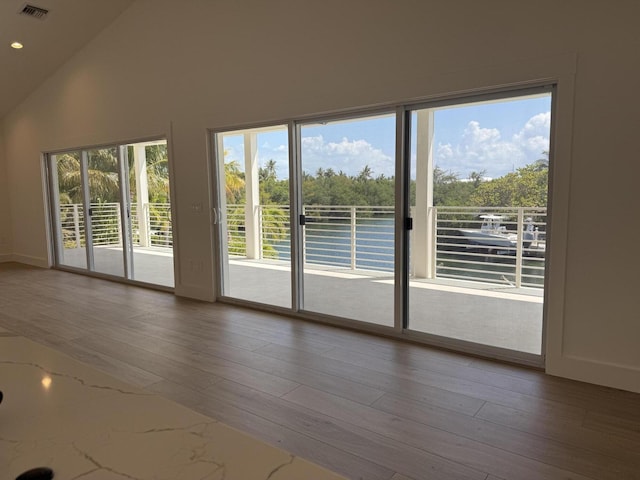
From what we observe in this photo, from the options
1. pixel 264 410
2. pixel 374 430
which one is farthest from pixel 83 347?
pixel 374 430

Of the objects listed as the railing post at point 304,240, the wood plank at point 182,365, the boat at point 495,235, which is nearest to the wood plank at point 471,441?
the wood plank at point 182,365

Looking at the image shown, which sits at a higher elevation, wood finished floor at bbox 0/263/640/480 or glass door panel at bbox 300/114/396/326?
glass door panel at bbox 300/114/396/326

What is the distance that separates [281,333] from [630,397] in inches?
95.6

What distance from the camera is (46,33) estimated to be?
17.0 feet

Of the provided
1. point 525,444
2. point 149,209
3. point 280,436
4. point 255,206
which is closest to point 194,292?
point 255,206

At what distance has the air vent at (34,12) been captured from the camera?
465 cm

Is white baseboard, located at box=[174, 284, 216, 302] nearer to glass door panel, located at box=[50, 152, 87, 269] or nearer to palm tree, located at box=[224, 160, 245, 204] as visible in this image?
palm tree, located at box=[224, 160, 245, 204]

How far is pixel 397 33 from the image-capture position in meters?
3.15

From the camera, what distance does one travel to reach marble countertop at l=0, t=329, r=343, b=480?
0.66 m

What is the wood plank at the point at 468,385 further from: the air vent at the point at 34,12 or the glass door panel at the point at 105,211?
the air vent at the point at 34,12

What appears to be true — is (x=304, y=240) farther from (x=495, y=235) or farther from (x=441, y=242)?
(x=495, y=235)

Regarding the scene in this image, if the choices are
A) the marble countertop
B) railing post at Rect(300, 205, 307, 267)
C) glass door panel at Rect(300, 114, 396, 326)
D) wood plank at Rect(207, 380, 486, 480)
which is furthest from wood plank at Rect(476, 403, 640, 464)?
railing post at Rect(300, 205, 307, 267)

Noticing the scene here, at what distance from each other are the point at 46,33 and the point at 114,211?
2286 mm

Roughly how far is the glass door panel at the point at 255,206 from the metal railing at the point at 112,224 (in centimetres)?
110
